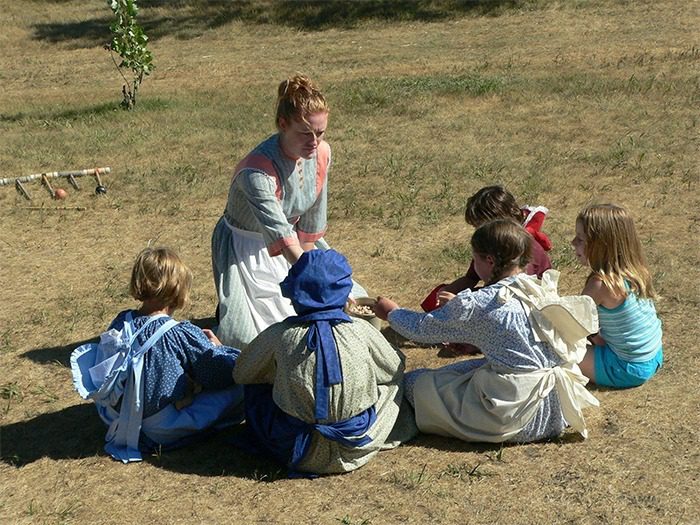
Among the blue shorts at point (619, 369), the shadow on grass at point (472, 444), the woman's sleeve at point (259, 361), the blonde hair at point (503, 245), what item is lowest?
the shadow on grass at point (472, 444)

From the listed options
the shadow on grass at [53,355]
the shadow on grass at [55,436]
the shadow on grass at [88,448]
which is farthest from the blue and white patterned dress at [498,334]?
the shadow on grass at [53,355]

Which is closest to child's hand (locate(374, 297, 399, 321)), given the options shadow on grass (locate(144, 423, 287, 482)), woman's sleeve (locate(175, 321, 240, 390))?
woman's sleeve (locate(175, 321, 240, 390))

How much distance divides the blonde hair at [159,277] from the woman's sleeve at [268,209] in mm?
736

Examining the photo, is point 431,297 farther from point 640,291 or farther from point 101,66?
point 101,66

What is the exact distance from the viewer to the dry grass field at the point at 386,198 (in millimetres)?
4152

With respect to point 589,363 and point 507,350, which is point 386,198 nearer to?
point 589,363

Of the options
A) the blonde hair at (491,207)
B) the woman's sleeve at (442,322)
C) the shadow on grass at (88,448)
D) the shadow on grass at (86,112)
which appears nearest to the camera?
the woman's sleeve at (442,322)

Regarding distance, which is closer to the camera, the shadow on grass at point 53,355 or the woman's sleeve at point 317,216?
the woman's sleeve at point 317,216

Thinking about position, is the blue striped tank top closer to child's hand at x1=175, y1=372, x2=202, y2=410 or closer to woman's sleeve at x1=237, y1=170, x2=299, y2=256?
woman's sleeve at x1=237, y1=170, x2=299, y2=256

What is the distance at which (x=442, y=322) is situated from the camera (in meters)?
4.36

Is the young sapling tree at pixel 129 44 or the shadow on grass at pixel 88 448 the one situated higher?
the young sapling tree at pixel 129 44

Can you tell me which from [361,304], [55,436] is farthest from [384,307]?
[55,436]

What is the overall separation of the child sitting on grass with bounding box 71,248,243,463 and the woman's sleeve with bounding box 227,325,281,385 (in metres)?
0.26

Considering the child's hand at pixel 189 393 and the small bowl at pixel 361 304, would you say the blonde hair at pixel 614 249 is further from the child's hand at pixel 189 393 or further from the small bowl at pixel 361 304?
the child's hand at pixel 189 393
